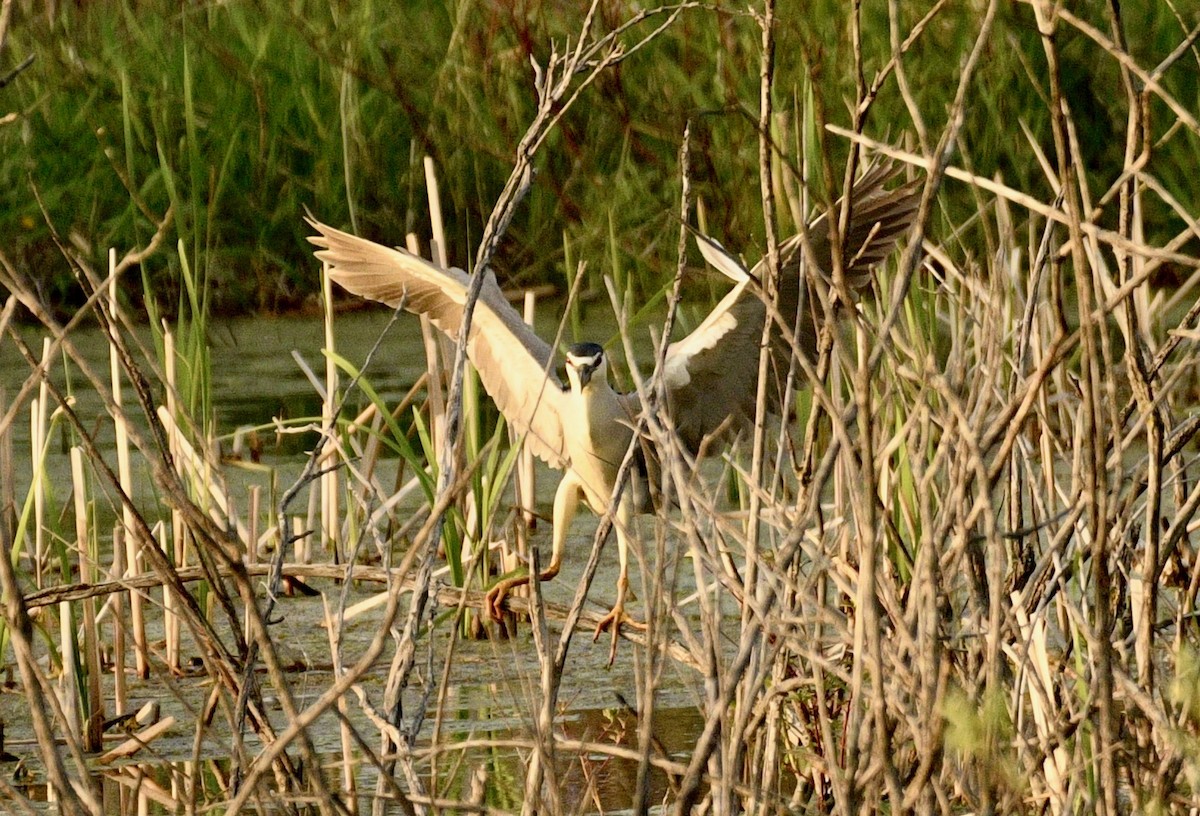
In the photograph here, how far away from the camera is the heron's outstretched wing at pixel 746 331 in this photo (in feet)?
10.3

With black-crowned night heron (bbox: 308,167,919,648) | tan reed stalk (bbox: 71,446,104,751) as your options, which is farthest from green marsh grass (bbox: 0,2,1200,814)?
black-crowned night heron (bbox: 308,167,919,648)

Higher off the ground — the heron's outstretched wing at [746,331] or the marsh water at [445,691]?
the heron's outstretched wing at [746,331]

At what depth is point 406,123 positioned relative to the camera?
20.3 ft

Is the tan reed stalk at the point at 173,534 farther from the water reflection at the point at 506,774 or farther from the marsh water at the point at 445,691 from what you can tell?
the water reflection at the point at 506,774

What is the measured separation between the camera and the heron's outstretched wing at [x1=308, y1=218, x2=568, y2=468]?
374 centimetres

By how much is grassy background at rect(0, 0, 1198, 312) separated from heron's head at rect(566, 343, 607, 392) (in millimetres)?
1953

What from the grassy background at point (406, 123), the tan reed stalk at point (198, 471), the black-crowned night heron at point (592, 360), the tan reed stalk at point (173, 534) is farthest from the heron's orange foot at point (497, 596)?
the grassy background at point (406, 123)

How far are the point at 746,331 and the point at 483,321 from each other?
0.54 m

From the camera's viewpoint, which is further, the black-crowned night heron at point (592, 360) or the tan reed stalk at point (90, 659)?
the black-crowned night heron at point (592, 360)

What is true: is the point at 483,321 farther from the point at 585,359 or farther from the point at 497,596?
the point at 497,596

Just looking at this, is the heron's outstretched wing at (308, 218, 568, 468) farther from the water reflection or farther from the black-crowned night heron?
the water reflection

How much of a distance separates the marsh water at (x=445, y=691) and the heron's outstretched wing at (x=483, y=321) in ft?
1.02

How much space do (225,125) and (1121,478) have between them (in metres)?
4.67

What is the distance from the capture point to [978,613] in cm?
165
